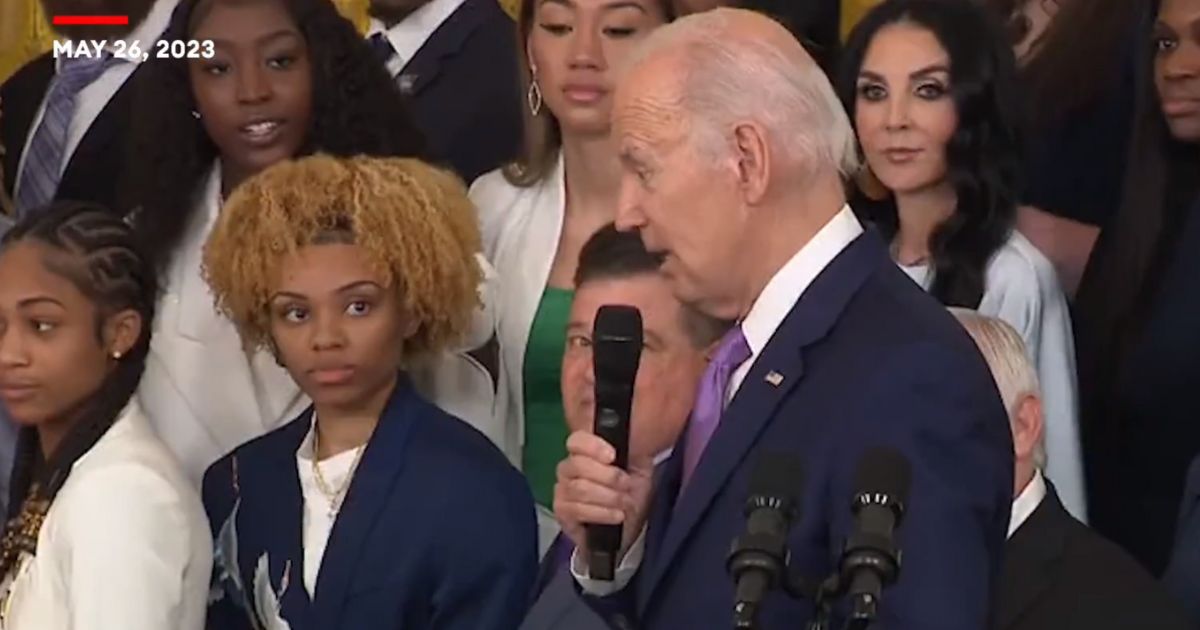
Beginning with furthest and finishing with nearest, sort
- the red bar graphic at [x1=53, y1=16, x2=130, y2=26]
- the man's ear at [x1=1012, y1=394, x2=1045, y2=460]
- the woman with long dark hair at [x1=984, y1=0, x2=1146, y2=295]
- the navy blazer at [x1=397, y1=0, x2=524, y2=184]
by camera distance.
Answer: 1. the red bar graphic at [x1=53, y1=16, x2=130, y2=26]
2. the navy blazer at [x1=397, y1=0, x2=524, y2=184]
3. the woman with long dark hair at [x1=984, y1=0, x2=1146, y2=295]
4. the man's ear at [x1=1012, y1=394, x2=1045, y2=460]

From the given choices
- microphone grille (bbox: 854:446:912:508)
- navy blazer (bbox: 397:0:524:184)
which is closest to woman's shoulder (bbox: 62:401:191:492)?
navy blazer (bbox: 397:0:524:184)

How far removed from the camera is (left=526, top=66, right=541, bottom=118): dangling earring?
258 centimetres

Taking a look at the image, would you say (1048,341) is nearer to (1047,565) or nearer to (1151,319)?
(1151,319)

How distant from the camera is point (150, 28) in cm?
301

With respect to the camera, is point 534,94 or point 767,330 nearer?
point 767,330

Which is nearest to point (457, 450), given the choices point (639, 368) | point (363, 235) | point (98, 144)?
point (363, 235)

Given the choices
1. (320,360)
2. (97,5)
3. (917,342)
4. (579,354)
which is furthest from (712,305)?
(97,5)

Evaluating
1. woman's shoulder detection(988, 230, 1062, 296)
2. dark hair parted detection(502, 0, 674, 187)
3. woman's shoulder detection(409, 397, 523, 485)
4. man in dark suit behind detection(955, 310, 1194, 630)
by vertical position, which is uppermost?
dark hair parted detection(502, 0, 674, 187)

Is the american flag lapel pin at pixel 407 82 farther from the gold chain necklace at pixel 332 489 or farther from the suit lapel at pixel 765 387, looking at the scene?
the suit lapel at pixel 765 387

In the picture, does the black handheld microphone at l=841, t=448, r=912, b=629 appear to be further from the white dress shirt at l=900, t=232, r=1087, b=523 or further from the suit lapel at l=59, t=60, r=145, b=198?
the suit lapel at l=59, t=60, r=145, b=198

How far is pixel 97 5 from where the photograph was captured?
314cm

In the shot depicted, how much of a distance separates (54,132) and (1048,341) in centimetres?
→ 145

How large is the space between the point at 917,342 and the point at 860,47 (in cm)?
117

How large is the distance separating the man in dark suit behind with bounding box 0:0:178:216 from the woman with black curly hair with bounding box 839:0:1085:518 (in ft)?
3.35
